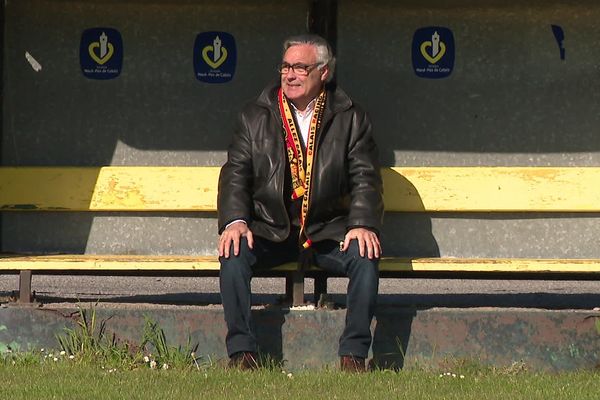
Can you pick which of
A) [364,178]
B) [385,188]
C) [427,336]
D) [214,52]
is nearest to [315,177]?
[364,178]

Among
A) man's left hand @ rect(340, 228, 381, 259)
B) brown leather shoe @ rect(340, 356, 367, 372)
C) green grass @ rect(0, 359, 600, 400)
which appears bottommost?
green grass @ rect(0, 359, 600, 400)

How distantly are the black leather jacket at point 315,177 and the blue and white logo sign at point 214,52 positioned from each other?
95 centimetres

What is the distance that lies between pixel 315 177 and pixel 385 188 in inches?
33.5

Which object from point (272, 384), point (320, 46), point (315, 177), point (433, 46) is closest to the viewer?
point (272, 384)

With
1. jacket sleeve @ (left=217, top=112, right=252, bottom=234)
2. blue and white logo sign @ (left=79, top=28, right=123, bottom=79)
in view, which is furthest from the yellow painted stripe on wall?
jacket sleeve @ (left=217, top=112, right=252, bottom=234)

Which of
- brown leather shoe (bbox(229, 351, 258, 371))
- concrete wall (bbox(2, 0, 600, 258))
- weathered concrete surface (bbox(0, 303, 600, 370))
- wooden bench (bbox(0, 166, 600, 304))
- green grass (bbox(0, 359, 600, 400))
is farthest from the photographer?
concrete wall (bbox(2, 0, 600, 258))

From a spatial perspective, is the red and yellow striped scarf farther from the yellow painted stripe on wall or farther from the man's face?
the yellow painted stripe on wall

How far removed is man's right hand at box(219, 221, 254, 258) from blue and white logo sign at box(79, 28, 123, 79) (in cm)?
162

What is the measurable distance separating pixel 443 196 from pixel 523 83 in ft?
2.72

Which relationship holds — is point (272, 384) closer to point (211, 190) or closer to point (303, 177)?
point (303, 177)

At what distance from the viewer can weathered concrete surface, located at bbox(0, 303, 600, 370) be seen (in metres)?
7.27

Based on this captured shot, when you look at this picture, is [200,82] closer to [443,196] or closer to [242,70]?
[242,70]

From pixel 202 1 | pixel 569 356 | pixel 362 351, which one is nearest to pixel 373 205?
pixel 362 351

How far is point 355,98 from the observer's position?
8.19 m
